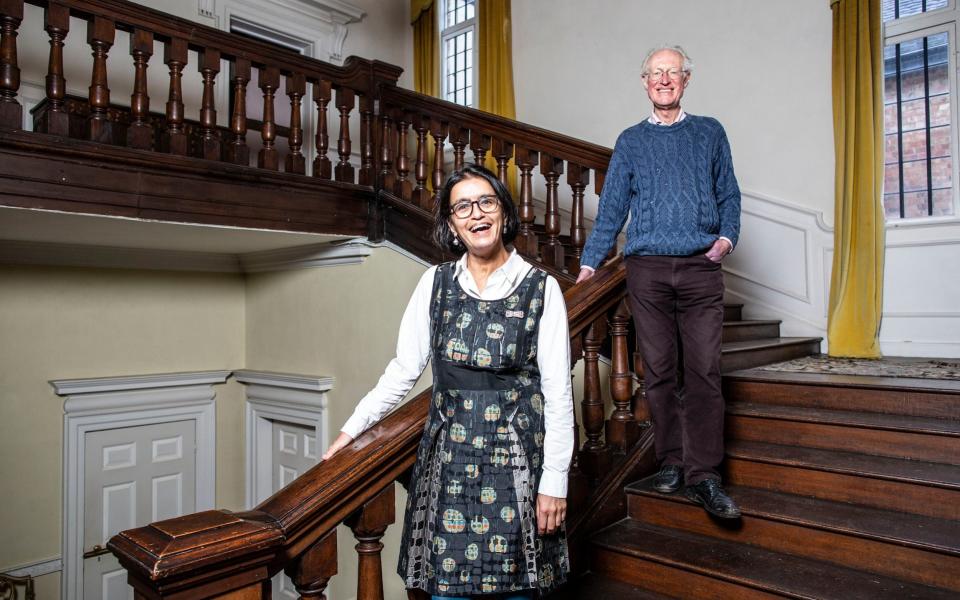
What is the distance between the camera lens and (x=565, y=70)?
223 inches

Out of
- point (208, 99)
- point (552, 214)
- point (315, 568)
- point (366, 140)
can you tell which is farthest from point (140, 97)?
point (315, 568)

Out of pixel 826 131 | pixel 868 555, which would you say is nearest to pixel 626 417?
pixel 868 555

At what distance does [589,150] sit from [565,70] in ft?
9.36

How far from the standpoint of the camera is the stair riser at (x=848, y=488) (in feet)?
6.33

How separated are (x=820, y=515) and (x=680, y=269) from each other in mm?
852

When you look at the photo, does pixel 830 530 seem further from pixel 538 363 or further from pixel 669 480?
pixel 538 363

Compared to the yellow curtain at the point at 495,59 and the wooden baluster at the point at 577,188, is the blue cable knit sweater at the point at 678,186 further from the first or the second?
the yellow curtain at the point at 495,59

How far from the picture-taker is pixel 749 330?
12.7ft

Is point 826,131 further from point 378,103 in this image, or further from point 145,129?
point 145,129

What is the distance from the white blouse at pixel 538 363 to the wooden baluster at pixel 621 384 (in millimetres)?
914

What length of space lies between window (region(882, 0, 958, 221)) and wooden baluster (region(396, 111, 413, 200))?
3.07 meters

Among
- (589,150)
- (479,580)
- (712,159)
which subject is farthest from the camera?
(589,150)

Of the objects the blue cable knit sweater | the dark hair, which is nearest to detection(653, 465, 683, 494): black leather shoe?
the blue cable knit sweater

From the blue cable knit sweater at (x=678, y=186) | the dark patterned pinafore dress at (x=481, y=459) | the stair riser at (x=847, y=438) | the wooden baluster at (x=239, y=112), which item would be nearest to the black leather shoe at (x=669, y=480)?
the stair riser at (x=847, y=438)
